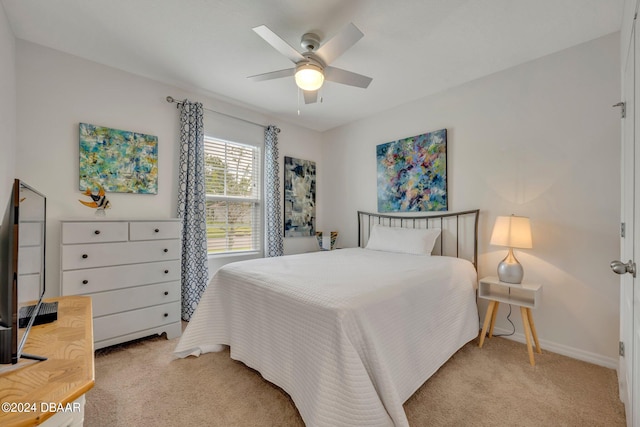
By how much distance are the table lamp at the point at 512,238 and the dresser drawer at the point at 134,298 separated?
298 centimetres

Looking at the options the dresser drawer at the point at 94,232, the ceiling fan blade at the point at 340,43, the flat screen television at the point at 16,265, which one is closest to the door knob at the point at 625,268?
the ceiling fan blade at the point at 340,43

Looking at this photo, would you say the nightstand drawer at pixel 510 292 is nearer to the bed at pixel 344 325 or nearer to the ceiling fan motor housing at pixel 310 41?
the bed at pixel 344 325

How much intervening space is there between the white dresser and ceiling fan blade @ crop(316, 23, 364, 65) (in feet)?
6.64

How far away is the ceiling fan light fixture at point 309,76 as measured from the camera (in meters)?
2.05

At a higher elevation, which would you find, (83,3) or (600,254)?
(83,3)

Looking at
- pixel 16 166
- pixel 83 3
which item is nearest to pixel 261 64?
pixel 83 3

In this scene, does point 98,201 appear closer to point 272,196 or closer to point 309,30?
point 272,196

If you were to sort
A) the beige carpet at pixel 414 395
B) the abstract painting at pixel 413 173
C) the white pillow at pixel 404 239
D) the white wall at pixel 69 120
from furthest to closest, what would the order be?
the abstract painting at pixel 413 173 < the white pillow at pixel 404 239 < the white wall at pixel 69 120 < the beige carpet at pixel 414 395

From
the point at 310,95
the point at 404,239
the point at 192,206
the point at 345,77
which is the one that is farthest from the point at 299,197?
the point at 345,77

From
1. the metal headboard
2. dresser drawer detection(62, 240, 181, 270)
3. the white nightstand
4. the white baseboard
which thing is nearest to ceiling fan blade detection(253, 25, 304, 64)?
dresser drawer detection(62, 240, 181, 270)

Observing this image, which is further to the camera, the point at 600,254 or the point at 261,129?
the point at 261,129

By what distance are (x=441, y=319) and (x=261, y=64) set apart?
2.70 metres

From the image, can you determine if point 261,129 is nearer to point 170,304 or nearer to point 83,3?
point 83,3

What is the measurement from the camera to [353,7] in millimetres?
1857
